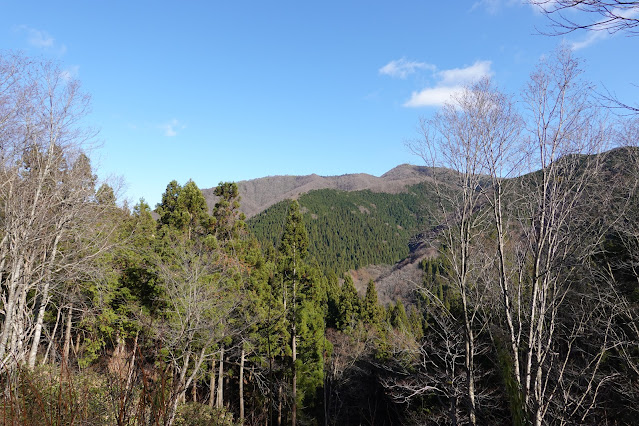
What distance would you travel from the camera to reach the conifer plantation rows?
5091 mm

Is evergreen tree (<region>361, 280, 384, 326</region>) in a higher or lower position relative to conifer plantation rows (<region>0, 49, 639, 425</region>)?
lower

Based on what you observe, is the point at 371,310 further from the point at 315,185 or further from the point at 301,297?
the point at 315,185

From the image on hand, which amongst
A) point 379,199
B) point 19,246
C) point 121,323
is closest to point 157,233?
point 121,323

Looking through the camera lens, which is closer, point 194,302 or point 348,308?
point 194,302

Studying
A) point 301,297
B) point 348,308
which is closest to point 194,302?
point 301,297

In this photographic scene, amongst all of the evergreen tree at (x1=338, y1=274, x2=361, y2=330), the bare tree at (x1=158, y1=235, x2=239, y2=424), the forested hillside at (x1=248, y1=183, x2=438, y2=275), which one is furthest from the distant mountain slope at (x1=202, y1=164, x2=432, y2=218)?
the bare tree at (x1=158, y1=235, x2=239, y2=424)

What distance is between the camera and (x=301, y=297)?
64.9 ft

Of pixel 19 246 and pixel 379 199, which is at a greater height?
pixel 379 199

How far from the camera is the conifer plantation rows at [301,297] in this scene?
200 inches

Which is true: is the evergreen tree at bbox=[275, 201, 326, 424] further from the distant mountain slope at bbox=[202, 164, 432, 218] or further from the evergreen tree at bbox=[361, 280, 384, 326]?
the distant mountain slope at bbox=[202, 164, 432, 218]

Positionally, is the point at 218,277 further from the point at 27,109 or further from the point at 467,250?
the point at 467,250

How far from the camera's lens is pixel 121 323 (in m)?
14.4

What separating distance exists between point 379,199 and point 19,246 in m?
134

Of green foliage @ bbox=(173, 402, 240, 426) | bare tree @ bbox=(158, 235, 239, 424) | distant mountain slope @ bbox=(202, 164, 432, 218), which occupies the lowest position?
green foliage @ bbox=(173, 402, 240, 426)
